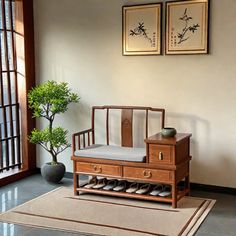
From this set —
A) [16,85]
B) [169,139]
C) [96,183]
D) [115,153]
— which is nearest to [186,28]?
[169,139]

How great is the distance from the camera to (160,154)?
151 inches

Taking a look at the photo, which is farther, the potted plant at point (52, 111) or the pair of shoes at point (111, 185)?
the potted plant at point (52, 111)

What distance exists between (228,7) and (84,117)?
201cm

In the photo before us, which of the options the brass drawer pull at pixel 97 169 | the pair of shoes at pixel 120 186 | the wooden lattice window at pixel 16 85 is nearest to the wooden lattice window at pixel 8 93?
the wooden lattice window at pixel 16 85

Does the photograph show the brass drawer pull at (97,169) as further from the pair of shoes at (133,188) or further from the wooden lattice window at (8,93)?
the wooden lattice window at (8,93)

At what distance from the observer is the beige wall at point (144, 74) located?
4.19 meters

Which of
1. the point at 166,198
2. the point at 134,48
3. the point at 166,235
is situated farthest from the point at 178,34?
the point at 166,235

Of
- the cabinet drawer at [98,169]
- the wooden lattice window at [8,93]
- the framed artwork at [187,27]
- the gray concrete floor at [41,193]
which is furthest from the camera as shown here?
the wooden lattice window at [8,93]

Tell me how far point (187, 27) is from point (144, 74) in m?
0.68

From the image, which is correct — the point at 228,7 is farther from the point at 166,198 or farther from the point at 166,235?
the point at 166,235

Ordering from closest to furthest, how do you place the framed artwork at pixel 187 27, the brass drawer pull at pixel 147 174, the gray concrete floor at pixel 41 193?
the gray concrete floor at pixel 41 193, the brass drawer pull at pixel 147 174, the framed artwork at pixel 187 27

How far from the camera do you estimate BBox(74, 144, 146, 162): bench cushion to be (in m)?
3.97

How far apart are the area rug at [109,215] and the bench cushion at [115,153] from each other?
0.43 metres

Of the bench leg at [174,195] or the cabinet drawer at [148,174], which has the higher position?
the cabinet drawer at [148,174]
